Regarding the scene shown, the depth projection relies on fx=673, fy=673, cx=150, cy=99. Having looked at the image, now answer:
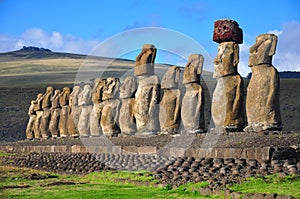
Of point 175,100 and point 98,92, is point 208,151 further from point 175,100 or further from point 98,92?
point 98,92

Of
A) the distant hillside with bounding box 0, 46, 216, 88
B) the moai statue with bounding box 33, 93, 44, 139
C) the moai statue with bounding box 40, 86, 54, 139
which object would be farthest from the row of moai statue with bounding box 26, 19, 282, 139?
the distant hillside with bounding box 0, 46, 216, 88

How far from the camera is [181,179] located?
15570mm

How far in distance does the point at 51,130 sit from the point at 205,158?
20664 mm

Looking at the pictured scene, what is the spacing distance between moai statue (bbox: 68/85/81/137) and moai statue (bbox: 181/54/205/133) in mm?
11057

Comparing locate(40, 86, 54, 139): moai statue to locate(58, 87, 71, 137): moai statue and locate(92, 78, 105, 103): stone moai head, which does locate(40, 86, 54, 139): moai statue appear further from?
locate(92, 78, 105, 103): stone moai head

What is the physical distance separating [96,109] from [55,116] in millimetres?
6276

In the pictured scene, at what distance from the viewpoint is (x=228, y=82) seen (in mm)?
21125

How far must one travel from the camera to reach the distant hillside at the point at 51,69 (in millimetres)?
109413

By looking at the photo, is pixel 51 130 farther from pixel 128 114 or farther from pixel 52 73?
pixel 52 73

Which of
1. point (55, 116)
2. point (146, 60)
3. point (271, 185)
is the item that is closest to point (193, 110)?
point (146, 60)

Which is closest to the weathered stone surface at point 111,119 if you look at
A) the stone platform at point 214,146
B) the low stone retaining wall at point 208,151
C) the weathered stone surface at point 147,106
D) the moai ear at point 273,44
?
the stone platform at point 214,146

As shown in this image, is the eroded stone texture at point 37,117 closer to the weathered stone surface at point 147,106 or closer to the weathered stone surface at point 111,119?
the weathered stone surface at point 111,119

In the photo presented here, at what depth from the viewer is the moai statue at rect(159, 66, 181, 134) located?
2448 cm

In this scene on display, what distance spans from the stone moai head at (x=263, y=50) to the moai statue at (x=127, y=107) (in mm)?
8258
